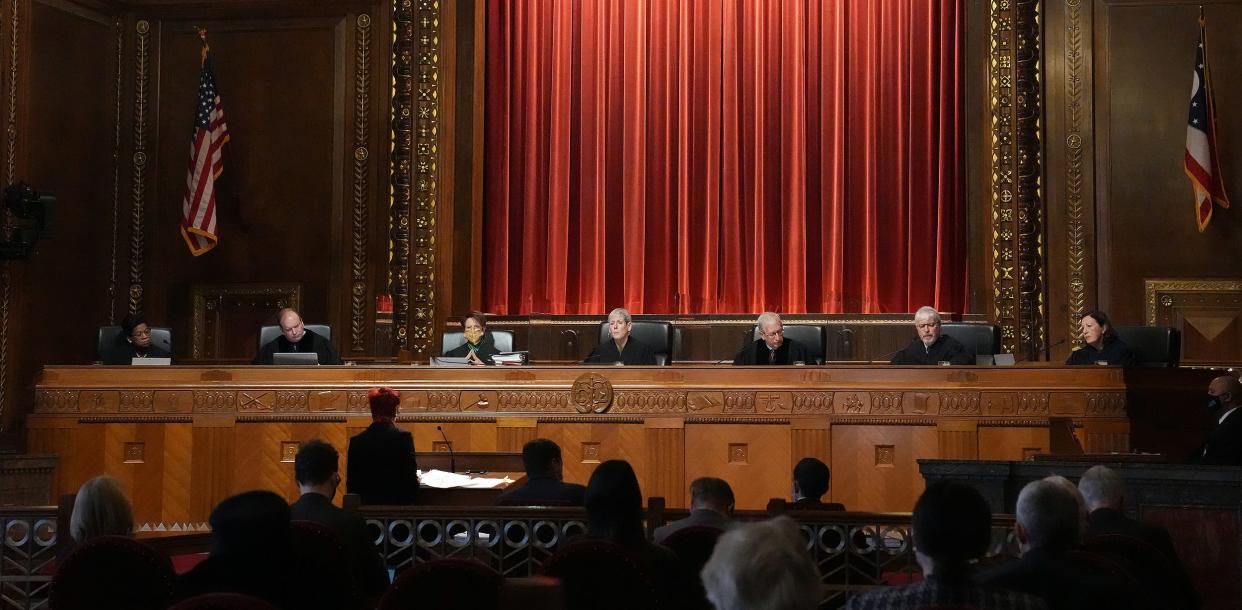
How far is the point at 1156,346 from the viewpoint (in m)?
9.82

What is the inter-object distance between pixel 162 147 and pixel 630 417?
5968mm

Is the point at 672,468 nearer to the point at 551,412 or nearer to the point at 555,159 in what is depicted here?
the point at 551,412

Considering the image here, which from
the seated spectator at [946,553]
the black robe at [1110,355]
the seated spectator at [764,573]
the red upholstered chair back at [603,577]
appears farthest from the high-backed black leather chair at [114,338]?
the seated spectator at [764,573]

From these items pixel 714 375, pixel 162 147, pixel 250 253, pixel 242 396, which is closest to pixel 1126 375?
pixel 714 375

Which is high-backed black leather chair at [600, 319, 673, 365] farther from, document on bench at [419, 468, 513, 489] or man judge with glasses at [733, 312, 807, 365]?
document on bench at [419, 468, 513, 489]

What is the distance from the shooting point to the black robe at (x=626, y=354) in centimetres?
1009

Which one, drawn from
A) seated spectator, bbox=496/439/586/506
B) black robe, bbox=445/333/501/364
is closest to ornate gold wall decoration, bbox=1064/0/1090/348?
black robe, bbox=445/333/501/364

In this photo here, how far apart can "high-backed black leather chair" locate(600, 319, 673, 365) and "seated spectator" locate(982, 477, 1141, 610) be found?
6705 millimetres

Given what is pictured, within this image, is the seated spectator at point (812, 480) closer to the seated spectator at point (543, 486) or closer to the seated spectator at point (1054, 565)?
the seated spectator at point (543, 486)

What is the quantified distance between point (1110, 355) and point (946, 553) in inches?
285

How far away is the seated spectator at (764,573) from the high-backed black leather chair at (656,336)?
768 centimetres

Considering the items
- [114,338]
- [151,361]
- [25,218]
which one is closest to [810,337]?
[151,361]

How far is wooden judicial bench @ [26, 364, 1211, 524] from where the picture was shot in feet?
28.9

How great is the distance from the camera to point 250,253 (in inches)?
500
